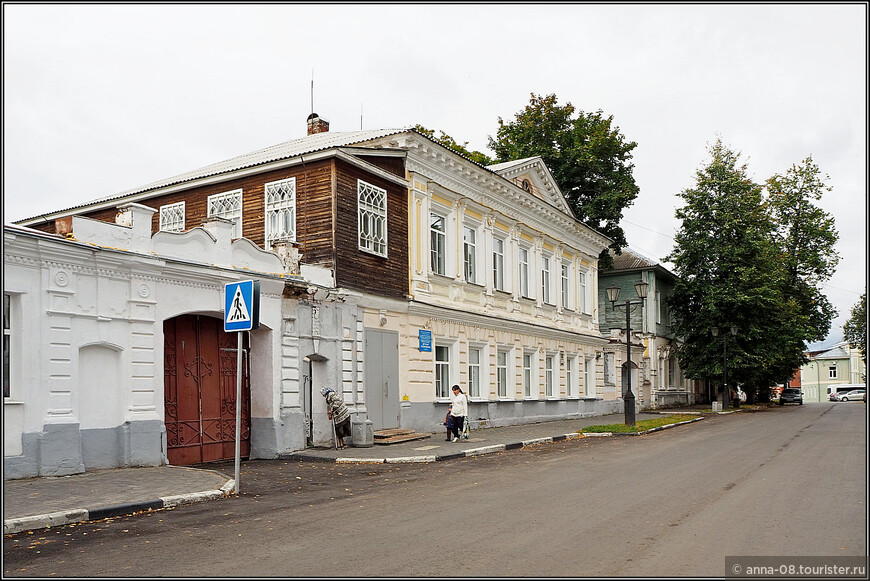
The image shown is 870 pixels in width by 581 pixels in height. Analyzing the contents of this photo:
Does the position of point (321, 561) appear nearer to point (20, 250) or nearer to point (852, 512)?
point (852, 512)

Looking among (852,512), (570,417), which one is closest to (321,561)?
(852,512)

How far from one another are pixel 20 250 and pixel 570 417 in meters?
24.9

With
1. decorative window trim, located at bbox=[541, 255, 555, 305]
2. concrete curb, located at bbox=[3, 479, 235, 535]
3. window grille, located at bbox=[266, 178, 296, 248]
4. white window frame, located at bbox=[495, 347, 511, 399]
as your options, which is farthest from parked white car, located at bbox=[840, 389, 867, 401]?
concrete curb, located at bbox=[3, 479, 235, 535]

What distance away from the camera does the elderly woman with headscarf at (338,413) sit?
17797 millimetres

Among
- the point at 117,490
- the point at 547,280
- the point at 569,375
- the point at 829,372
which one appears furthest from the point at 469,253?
the point at 829,372

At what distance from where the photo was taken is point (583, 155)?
39.8m

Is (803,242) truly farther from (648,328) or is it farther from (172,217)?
(172,217)

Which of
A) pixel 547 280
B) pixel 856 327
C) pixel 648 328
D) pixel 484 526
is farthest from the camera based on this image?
pixel 856 327

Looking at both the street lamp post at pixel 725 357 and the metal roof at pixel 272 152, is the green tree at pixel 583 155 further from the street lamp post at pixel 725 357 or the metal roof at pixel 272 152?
the metal roof at pixel 272 152

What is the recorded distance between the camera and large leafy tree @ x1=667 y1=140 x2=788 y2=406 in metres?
42.3

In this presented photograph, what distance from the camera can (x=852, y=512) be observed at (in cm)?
880

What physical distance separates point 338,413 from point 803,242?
4425 cm

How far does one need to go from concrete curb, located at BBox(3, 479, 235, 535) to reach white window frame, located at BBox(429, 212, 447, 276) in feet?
44.3

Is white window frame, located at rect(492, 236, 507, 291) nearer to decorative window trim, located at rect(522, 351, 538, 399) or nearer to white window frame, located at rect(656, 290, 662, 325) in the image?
decorative window trim, located at rect(522, 351, 538, 399)
